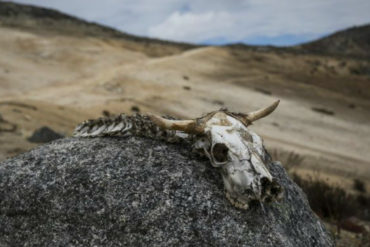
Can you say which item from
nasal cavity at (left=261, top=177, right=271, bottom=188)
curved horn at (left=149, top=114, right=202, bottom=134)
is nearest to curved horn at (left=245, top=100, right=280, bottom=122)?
curved horn at (left=149, top=114, right=202, bottom=134)

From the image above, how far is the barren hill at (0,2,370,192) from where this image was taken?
14.3 m

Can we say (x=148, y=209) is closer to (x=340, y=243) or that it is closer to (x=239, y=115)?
(x=239, y=115)

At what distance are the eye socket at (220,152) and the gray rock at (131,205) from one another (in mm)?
131

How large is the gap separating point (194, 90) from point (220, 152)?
65.3ft

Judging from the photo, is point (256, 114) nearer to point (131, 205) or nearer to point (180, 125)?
point (180, 125)

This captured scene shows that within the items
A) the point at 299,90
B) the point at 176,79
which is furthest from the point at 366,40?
the point at 176,79

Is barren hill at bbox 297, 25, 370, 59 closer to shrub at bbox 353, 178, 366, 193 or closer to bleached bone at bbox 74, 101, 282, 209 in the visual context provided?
shrub at bbox 353, 178, 366, 193

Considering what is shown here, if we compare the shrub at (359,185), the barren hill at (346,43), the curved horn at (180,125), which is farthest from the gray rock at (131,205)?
the barren hill at (346,43)

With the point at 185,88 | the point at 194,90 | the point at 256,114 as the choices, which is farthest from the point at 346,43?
the point at 256,114

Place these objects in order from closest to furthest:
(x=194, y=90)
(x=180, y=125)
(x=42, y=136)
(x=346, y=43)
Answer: (x=180, y=125), (x=42, y=136), (x=194, y=90), (x=346, y=43)

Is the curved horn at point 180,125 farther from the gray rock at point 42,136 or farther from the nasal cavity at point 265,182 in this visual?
the gray rock at point 42,136

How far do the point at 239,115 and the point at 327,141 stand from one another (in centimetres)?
1501

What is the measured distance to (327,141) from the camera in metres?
17.5

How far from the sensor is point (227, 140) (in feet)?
9.62
